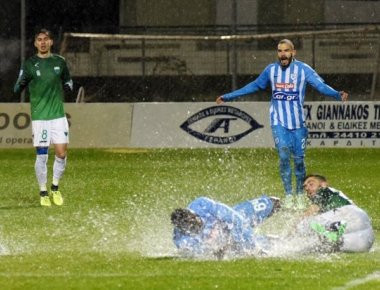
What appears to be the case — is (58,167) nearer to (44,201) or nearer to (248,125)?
(44,201)

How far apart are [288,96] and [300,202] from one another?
4.34ft

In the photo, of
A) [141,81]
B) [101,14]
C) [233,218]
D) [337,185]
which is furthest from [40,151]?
[101,14]

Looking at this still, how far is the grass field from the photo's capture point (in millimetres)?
10672

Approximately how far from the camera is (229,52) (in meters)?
27.5

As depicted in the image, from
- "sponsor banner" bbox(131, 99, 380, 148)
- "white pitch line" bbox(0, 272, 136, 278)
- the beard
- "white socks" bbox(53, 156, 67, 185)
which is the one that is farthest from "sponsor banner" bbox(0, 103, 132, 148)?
"white pitch line" bbox(0, 272, 136, 278)

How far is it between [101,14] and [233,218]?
2135 cm

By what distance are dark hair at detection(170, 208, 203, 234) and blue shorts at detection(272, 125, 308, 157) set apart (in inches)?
195

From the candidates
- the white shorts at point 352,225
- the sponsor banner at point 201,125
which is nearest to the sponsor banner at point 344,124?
the sponsor banner at point 201,125

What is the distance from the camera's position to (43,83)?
663 inches

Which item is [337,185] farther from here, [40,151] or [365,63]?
[365,63]

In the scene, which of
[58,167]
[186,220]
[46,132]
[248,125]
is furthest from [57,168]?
[248,125]

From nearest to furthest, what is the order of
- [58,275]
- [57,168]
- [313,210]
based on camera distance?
[58,275] → [313,210] → [57,168]

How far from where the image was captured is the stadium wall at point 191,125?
24.5 m

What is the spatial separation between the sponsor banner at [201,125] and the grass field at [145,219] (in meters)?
0.26
